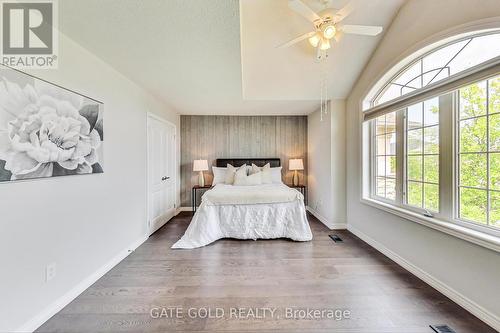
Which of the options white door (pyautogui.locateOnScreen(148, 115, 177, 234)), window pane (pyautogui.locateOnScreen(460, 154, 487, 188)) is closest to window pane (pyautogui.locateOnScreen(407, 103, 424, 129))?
window pane (pyautogui.locateOnScreen(460, 154, 487, 188))

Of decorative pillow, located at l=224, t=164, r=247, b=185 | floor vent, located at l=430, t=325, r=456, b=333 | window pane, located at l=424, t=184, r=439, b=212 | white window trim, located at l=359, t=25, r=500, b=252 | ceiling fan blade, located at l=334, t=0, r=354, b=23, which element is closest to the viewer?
floor vent, located at l=430, t=325, r=456, b=333

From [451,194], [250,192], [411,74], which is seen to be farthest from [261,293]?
[411,74]

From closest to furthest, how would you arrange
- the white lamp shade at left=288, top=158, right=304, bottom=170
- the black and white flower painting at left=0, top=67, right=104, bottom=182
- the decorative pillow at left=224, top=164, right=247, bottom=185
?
the black and white flower painting at left=0, top=67, right=104, bottom=182 → the decorative pillow at left=224, top=164, right=247, bottom=185 → the white lamp shade at left=288, top=158, right=304, bottom=170

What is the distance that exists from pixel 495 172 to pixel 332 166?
2.27 metres

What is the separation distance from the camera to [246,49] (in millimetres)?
2947

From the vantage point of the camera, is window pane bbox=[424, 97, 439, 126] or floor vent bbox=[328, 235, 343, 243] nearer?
window pane bbox=[424, 97, 439, 126]

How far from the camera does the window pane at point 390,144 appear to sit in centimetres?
287

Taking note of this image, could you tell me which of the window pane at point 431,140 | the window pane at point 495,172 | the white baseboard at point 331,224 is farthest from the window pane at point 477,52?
the white baseboard at point 331,224

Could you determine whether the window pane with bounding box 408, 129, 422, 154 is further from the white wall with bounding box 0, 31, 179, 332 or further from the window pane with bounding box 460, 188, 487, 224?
the white wall with bounding box 0, 31, 179, 332

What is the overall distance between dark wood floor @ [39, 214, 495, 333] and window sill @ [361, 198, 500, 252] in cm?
62

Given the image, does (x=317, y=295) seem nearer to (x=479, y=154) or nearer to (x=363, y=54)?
(x=479, y=154)

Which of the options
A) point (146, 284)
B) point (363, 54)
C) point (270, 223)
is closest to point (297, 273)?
point (270, 223)

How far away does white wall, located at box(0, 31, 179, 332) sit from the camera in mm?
1480

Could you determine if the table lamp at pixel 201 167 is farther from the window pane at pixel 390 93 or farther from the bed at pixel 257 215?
the window pane at pixel 390 93
